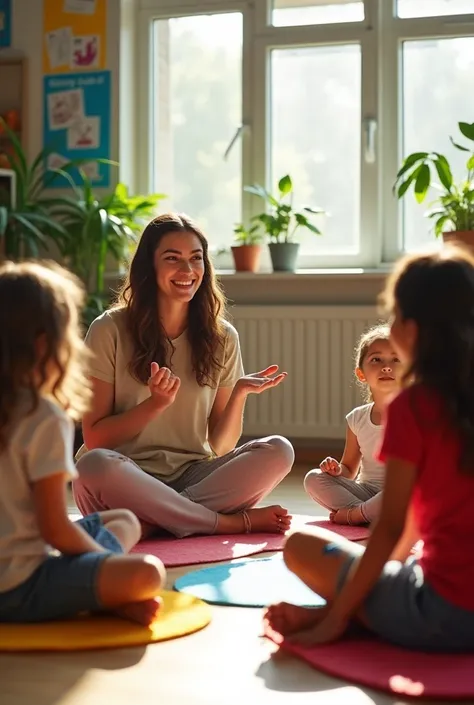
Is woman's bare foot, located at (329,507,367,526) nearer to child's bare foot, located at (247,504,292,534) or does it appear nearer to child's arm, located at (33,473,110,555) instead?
child's bare foot, located at (247,504,292,534)

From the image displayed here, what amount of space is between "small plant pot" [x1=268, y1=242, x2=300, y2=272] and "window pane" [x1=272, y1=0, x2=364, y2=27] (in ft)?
2.99

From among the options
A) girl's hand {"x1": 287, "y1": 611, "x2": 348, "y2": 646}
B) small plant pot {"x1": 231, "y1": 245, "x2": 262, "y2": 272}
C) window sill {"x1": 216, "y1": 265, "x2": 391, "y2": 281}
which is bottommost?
girl's hand {"x1": 287, "y1": 611, "x2": 348, "y2": 646}

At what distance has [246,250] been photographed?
448cm

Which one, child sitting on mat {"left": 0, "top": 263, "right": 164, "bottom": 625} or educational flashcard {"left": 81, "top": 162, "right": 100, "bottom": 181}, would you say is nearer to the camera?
child sitting on mat {"left": 0, "top": 263, "right": 164, "bottom": 625}

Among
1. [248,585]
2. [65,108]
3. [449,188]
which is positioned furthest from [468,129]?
[248,585]

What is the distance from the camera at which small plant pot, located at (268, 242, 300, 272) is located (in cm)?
443

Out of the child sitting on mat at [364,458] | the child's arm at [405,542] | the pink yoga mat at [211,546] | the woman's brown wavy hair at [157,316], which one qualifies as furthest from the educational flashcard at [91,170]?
the child's arm at [405,542]

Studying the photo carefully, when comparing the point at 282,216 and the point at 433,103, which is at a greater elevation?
the point at 433,103

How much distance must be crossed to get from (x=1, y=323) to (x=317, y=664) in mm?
701

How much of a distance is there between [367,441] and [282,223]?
5.65 ft

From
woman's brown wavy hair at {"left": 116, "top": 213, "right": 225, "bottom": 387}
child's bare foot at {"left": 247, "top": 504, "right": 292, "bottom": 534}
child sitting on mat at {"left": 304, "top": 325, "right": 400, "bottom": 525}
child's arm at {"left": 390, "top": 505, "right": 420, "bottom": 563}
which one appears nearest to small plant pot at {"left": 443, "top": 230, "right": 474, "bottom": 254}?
child sitting on mat at {"left": 304, "top": 325, "right": 400, "bottom": 525}

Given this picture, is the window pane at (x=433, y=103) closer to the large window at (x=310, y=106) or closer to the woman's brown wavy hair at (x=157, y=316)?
the large window at (x=310, y=106)

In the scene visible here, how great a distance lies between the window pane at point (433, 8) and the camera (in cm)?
430

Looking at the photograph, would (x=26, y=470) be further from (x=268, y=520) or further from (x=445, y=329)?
(x=268, y=520)
